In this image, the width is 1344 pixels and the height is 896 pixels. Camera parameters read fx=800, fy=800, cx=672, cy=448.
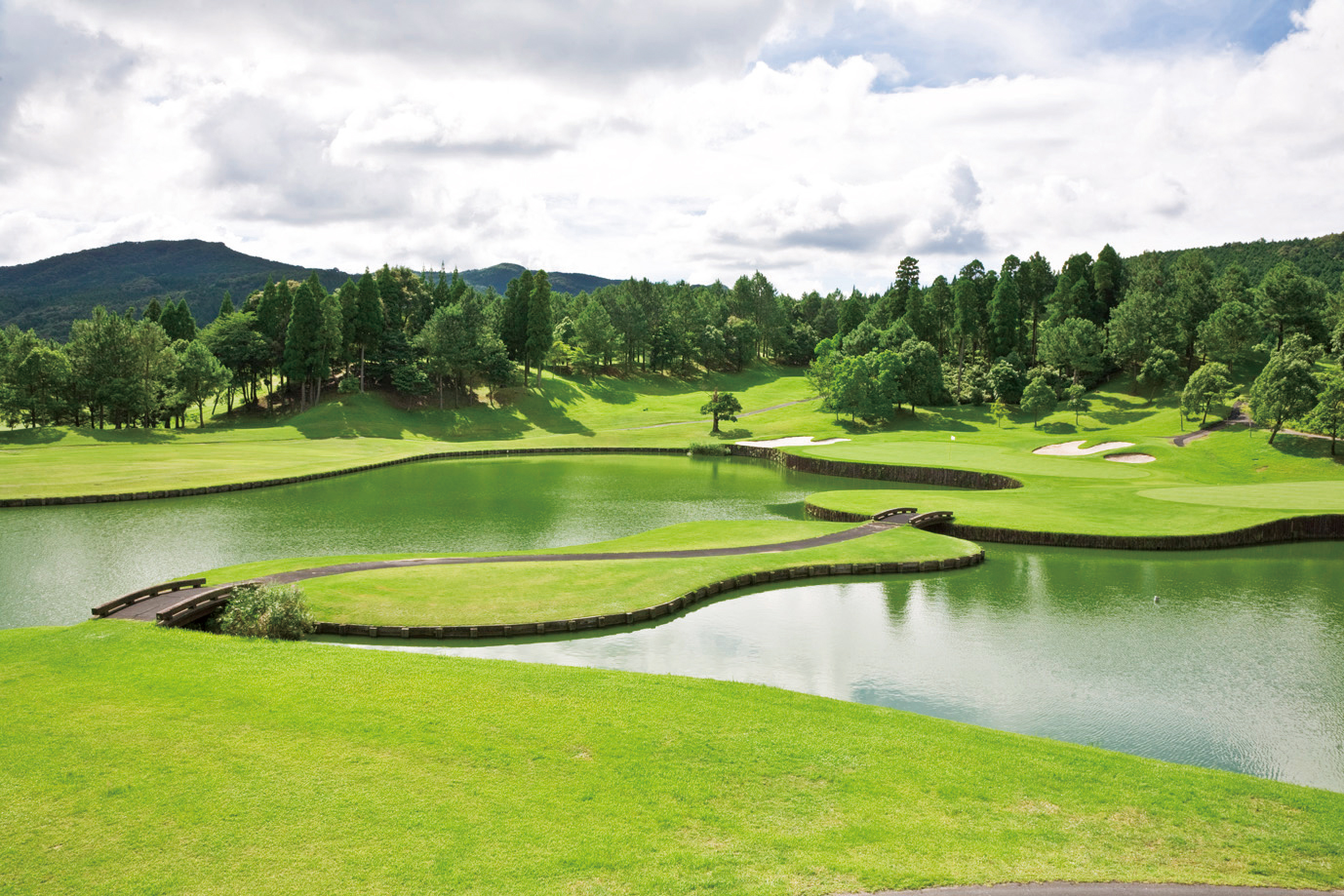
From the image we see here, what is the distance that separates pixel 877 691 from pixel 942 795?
7.41m

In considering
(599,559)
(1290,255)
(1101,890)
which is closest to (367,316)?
(599,559)

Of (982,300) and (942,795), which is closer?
(942,795)

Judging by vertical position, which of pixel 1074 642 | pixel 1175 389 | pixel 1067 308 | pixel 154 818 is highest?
pixel 1067 308

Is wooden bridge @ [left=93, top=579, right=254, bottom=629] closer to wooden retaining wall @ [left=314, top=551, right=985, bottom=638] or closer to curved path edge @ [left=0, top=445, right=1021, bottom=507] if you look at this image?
wooden retaining wall @ [left=314, top=551, right=985, bottom=638]

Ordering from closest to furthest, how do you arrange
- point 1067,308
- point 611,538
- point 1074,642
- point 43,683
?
point 43,683
point 1074,642
point 611,538
point 1067,308

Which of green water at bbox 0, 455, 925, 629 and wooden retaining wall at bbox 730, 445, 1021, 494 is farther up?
wooden retaining wall at bbox 730, 445, 1021, 494

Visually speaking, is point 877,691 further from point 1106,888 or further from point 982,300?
point 982,300

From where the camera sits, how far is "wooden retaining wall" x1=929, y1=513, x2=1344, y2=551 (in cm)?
3691

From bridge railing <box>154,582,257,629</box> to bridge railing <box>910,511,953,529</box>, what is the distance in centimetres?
2932

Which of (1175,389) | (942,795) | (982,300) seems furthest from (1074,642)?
(982,300)

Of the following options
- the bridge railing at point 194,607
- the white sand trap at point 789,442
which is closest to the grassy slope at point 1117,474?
the white sand trap at point 789,442

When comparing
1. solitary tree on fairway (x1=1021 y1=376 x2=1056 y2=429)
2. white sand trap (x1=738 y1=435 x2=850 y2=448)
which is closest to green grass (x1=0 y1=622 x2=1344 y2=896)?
white sand trap (x1=738 y1=435 x2=850 y2=448)

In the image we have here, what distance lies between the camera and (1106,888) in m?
10.5

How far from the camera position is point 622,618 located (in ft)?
82.7
